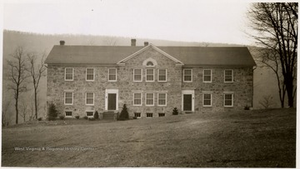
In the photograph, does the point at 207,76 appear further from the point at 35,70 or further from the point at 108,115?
the point at 35,70

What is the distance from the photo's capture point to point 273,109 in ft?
37.1

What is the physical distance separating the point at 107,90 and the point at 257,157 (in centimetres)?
413

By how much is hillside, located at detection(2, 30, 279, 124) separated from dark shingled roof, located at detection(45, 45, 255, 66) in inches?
6.4

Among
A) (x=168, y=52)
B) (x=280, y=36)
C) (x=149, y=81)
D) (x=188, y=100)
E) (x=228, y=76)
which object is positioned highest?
(x=280, y=36)

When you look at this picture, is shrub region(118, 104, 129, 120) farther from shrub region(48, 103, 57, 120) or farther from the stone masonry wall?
shrub region(48, 103, 57, 120)

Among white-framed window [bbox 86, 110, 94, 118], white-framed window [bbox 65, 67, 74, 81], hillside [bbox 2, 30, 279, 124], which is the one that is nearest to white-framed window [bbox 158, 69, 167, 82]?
hillside [bbox 2, 30, 279, 124]

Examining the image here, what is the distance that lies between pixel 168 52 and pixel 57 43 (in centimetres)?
281

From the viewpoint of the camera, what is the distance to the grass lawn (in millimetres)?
10406

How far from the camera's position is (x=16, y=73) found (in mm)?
11406

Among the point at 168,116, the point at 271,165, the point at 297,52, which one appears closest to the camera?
the point at 271,165

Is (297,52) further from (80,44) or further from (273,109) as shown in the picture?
(80,44)

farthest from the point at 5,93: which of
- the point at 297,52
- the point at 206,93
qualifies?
the point at 297,52

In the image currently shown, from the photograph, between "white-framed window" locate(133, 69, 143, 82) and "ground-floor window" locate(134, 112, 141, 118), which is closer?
"white-framed window" locate(133, 69, 143, 82)

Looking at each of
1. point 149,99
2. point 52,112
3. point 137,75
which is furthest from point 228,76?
point 52,112
